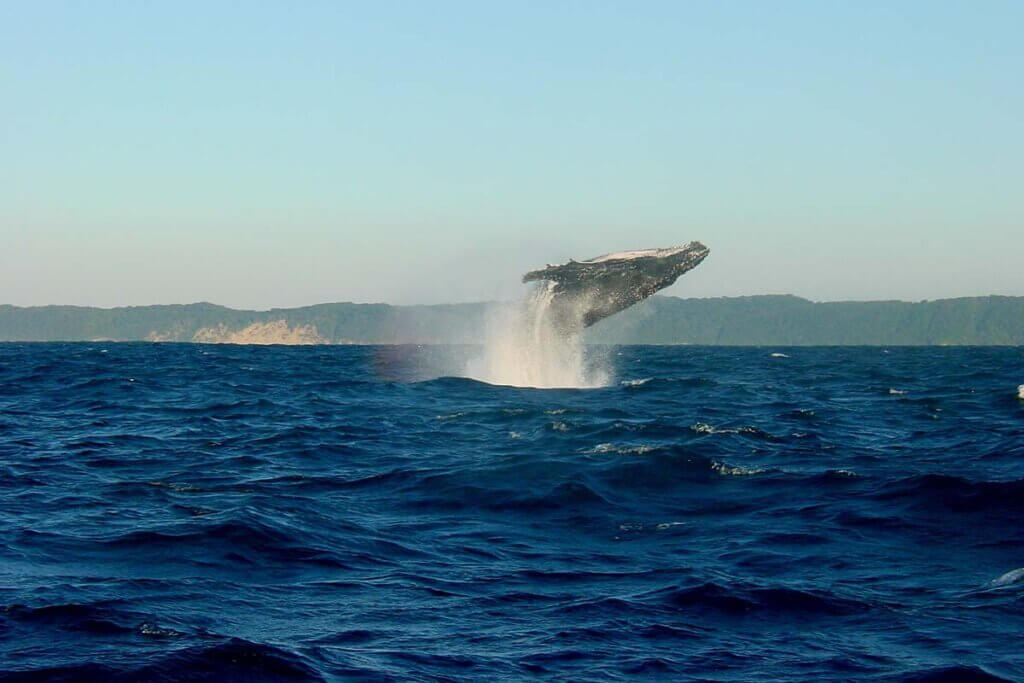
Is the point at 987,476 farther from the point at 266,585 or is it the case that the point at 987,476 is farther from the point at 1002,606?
the point at 266,585

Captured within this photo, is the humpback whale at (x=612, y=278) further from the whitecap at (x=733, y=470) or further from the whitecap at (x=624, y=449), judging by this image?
the whitecap at (x=733, y=470)

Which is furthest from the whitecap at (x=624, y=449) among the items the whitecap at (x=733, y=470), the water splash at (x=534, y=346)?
the water splash at (x=534, y=346)

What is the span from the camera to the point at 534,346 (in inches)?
1426

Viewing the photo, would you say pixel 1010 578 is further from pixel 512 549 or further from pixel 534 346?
pixel 534 346

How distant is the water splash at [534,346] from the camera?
34.7m

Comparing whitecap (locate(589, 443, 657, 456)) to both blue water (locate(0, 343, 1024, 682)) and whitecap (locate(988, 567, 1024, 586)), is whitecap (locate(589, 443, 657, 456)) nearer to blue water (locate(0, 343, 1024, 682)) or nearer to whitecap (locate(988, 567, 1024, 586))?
blue water (locate(0, 343, 1024, 682))

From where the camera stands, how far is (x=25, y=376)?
46.4 m

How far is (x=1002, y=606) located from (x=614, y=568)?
382 cm

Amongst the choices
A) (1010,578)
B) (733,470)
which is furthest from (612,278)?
(1010,578)

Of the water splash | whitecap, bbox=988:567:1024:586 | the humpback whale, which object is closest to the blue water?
whitecap, bbox=988:567:1024:586

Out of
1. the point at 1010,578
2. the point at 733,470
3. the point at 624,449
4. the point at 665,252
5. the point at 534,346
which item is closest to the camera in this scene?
the point at 1010,578

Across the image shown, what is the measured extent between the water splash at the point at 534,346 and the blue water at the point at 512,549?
25.8ft

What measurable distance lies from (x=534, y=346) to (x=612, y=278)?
5763 millimetres

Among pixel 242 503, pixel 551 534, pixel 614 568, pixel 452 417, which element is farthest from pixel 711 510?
pixel 452 417
